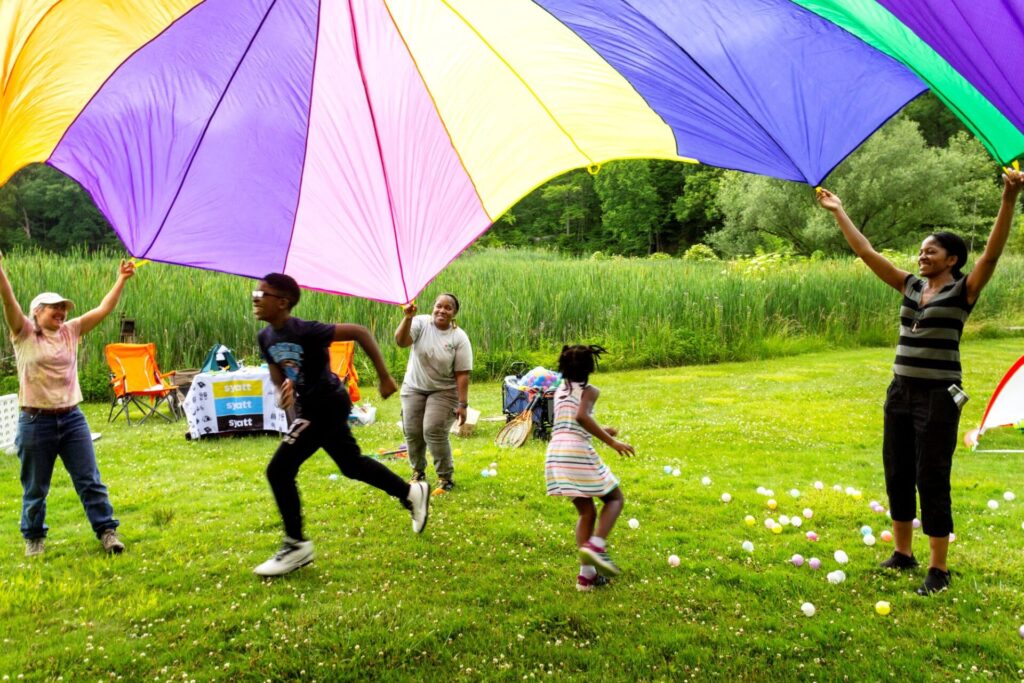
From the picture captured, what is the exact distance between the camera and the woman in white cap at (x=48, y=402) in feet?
15.4

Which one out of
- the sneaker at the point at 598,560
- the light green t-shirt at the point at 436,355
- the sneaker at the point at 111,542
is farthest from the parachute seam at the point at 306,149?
the sneaker at the point at 598,560

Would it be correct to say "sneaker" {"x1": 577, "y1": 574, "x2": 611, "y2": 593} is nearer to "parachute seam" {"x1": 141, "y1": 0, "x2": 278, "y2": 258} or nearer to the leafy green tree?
"parachute seam" {"x1": 141, "y1": 0, "x2": 278, "y2": 258}

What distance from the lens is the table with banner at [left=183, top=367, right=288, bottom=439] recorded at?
9.23 metres

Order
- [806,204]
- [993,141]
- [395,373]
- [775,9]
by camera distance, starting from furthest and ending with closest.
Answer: [806,204], [395,373], [775,9], [993,141]

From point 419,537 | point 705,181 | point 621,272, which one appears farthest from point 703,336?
point 705,181

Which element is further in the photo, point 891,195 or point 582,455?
point 891,195

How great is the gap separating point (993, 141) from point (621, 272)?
1518cm

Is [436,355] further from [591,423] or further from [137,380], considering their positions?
[137,380]

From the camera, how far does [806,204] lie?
31.2 metres

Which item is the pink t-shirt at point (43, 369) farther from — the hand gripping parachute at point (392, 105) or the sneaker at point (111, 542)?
the sneaker at point (111, 542)

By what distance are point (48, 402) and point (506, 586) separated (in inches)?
124

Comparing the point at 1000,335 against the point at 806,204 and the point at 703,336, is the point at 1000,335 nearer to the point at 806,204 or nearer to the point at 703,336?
the point at 703,336

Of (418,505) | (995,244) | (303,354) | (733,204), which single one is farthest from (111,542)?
(733,204)

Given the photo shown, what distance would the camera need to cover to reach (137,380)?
1062 cm
